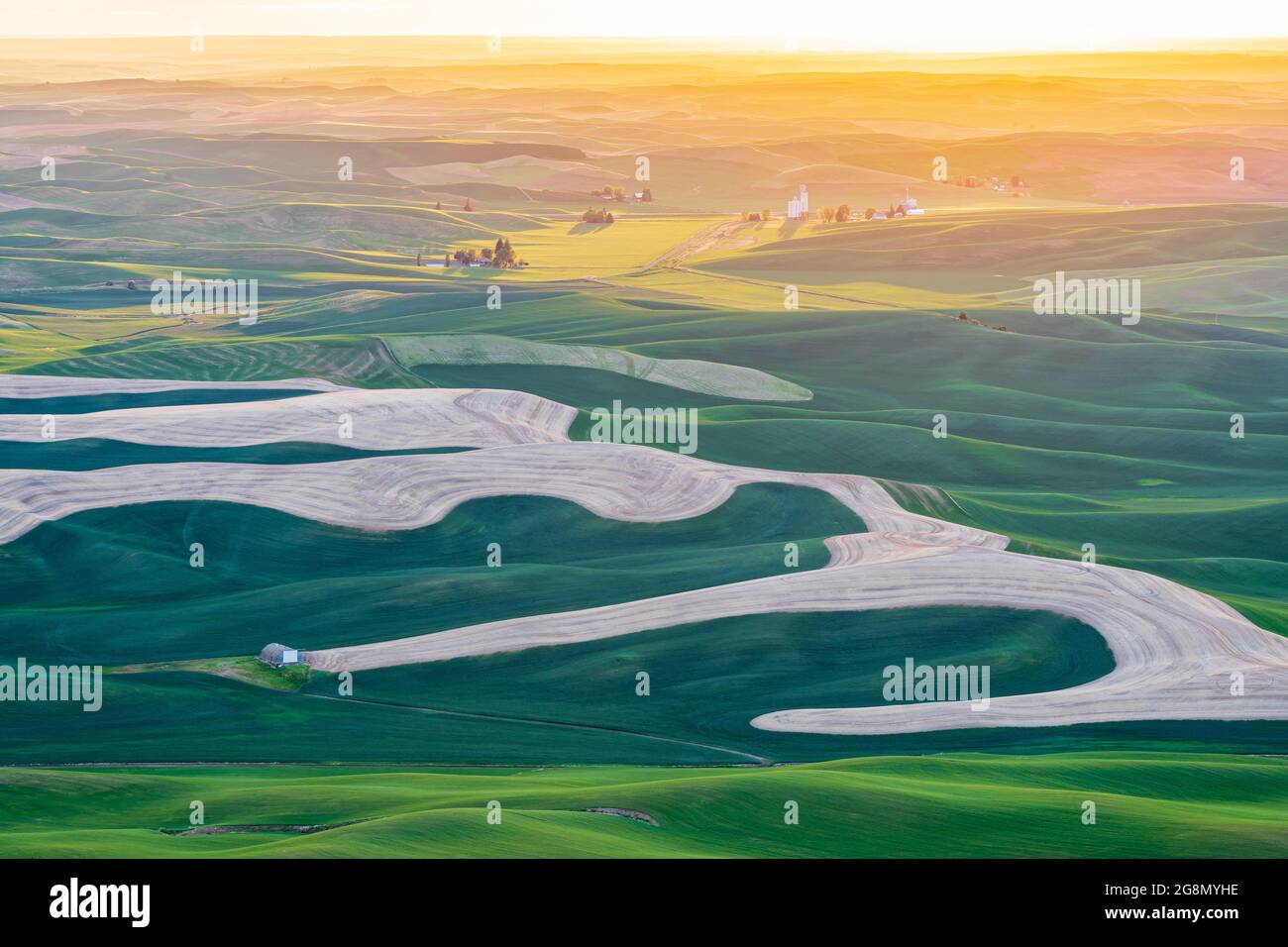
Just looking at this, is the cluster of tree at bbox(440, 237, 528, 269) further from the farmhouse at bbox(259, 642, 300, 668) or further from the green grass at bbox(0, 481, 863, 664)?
the farmhouse at bbox(259, 642, 300, 668)

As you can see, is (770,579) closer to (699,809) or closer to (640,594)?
(640,594)

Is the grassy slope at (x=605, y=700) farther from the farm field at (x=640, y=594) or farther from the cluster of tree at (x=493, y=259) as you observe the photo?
the cluster of tree at (x=493, y=259)

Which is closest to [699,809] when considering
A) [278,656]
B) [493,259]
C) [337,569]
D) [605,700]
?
[605,700]

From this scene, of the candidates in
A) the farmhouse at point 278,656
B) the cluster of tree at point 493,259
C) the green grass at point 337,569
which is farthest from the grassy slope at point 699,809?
the cluster of tree at point 493,259

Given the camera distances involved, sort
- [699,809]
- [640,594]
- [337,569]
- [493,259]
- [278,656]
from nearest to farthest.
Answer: [699,809] < [278,656] < [640,594] < [337,569] < [493,259]

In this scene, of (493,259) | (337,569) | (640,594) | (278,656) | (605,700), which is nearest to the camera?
(605,700)

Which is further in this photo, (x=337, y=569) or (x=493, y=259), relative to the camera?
(x=493, y=259)
